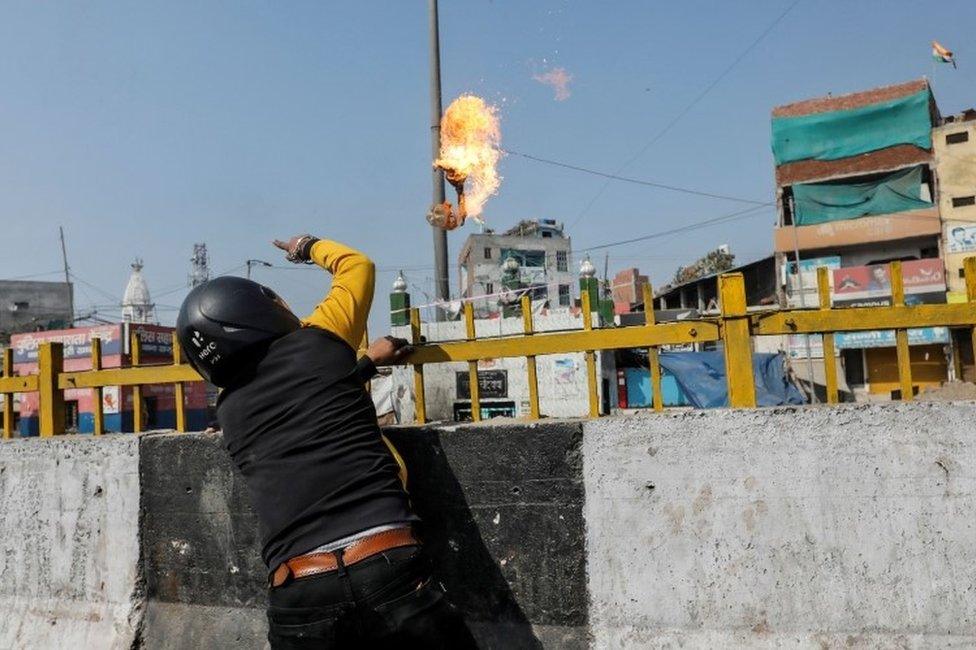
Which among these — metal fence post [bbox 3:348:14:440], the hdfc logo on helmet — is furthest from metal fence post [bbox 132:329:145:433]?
the hdfc logo on helmet

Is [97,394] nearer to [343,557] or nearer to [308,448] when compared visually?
[308,448]

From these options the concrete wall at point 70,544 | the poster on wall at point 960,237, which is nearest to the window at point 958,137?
the poster on wall at point 960,237

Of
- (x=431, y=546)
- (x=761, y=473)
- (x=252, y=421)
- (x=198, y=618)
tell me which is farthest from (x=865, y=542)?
(x=198, y=618)

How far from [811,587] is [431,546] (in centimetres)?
166

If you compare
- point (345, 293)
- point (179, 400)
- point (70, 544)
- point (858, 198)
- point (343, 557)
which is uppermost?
point (858, 198)

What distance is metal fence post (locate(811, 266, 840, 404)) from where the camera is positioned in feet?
9.28

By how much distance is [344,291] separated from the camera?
111 inches

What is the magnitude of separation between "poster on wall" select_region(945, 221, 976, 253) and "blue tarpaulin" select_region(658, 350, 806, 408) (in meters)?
11.6

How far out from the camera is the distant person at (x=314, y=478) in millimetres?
2080

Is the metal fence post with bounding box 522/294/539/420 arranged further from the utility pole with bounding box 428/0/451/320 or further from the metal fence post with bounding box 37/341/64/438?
the utility pole with bounding box 428/0/451/320

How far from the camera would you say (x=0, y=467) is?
4.39 meters

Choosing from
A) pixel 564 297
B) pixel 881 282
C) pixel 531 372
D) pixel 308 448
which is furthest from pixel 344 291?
pixel 881 282

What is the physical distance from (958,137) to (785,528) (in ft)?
112

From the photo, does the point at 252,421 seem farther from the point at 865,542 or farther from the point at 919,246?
the point at 919,246
